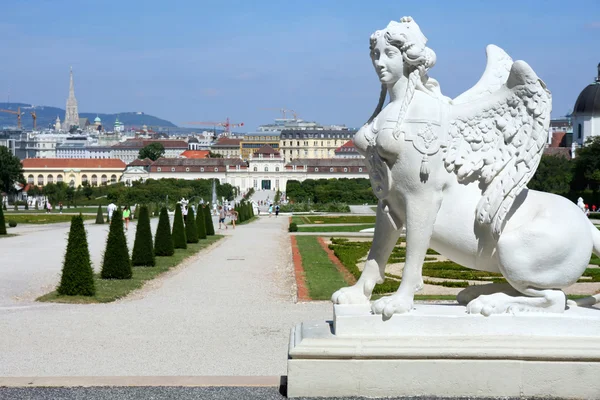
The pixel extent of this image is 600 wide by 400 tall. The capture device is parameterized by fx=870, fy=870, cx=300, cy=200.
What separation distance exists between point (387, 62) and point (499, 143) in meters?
0.82

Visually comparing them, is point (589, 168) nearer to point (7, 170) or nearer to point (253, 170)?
point (7, 170)

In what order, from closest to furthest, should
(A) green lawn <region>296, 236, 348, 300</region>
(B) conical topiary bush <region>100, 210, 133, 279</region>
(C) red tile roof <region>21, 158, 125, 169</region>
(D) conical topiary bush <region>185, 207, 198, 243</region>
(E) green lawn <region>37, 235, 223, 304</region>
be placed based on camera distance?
(E) green lawn <region>37, 235, 223, 304</region> < (A) green lawn <region>296, 236, 348, 300</region> < (B) conical topiary bush <region>100, 210, 133, 279</region> < (D) conical topiary bush <region>185, 207, 198, 243</region> < (C) red tile roof <region>21, 158, 125, 169</region>

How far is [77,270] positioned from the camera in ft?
38.2

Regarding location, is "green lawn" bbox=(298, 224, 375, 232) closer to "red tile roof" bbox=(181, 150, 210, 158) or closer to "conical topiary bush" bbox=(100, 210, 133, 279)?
"conical topiary bush" bbox=(100, 210, 133, 279)

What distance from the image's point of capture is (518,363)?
4.90 m

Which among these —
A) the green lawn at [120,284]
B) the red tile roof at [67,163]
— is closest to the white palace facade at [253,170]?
the red tile roof at [67,163]

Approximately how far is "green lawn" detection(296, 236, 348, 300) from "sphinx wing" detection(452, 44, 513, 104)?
608cm

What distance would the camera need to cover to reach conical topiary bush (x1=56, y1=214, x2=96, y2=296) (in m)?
11.5

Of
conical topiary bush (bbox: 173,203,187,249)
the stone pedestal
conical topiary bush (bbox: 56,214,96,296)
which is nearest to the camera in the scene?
the stone pedestal

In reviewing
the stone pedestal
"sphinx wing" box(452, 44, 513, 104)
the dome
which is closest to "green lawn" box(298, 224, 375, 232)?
"sphinx wing" box(452, 44, 513, 104)

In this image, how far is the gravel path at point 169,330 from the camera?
683cm

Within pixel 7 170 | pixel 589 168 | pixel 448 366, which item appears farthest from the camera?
pixel 7 170

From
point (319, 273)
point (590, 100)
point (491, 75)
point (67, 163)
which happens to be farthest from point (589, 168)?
point (67, 163)

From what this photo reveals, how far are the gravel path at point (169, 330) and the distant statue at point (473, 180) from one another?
209cm
